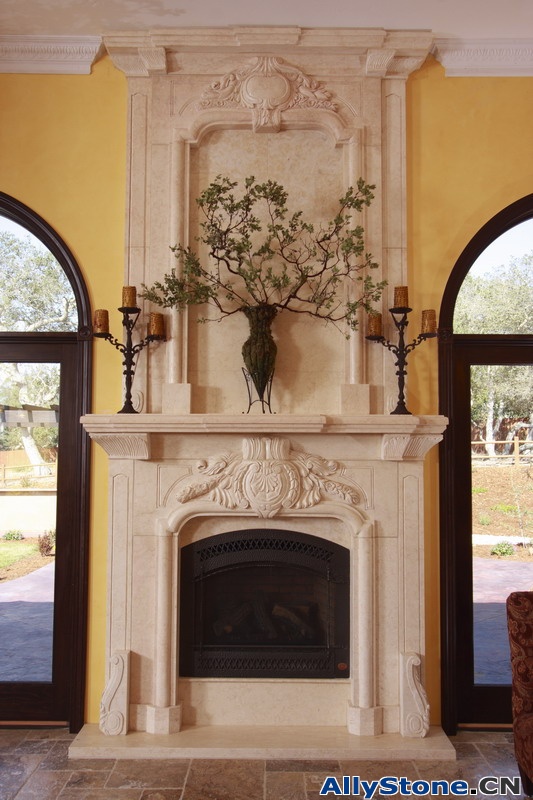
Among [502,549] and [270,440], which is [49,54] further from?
[502,549]

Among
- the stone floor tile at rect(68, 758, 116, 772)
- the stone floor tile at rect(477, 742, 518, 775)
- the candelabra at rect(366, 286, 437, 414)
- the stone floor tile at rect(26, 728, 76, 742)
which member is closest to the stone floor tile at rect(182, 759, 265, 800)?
the stone floor tile at rect(68, 758, 116, 772)

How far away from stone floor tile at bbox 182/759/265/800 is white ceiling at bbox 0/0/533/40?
3.39 metres

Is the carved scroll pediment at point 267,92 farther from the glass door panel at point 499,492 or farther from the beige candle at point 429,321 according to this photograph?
the glass door panel at point 499,492

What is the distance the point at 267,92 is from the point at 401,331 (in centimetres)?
135

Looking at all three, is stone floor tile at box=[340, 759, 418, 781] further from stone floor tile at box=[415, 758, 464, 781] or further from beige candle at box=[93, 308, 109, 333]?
beige candle at box=[93, 308, 109, 333]

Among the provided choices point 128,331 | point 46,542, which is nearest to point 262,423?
point 128,331

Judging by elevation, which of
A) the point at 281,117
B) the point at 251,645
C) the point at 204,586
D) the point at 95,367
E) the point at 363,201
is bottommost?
the point at 251,645

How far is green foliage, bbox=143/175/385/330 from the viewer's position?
3.13m

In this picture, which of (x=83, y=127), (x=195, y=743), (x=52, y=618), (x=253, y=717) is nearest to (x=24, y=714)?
(x=52, y=618)

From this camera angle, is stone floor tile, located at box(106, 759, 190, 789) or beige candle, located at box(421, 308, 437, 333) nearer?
stone floor tile, located at box(106, 759, 190, 789)

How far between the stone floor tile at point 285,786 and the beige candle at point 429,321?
201 centimetres

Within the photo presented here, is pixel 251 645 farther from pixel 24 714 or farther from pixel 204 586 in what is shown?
pixel 24 714

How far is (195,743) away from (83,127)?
3008mm

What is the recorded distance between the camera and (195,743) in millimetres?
2986
